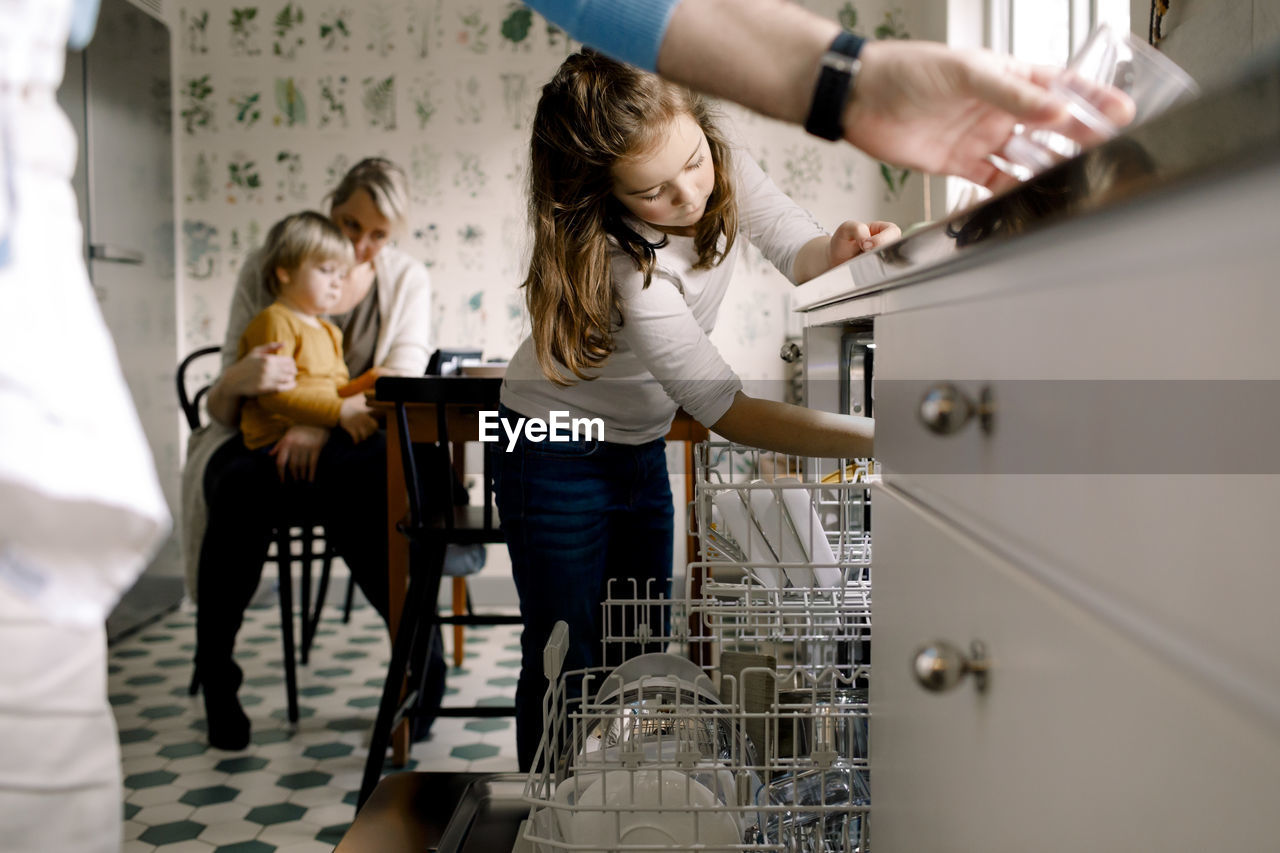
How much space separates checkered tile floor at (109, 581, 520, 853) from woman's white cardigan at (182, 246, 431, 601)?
0.30 meters

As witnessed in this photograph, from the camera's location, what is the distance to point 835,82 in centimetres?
60

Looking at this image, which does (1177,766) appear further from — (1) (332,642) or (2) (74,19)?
(1) (332,642)

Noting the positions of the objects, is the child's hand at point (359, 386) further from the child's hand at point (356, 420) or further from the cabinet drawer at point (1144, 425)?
the cabinet drawer at point (1144, 425)

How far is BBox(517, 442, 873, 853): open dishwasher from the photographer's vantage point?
0.72 m

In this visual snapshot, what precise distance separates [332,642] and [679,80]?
2.56 meters

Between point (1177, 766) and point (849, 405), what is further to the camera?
point (849, 405)

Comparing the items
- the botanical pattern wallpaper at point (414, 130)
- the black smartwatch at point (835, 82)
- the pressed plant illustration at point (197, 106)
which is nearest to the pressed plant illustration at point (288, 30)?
the botanical pattern wallpaper at point (414, 130)

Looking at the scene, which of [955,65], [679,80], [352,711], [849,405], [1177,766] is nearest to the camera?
[1177,766]

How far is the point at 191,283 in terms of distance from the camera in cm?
343

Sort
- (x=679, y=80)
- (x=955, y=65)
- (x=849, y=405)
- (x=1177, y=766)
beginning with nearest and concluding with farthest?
1. (x=1177, y=766)
2. (x=955, y=65)
3. (x=679, y=80)
4. (x=849, y=405)

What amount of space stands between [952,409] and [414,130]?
3.18 meters

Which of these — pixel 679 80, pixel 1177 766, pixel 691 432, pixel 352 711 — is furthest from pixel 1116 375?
pixel 352 711

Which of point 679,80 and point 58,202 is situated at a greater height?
point 679,80

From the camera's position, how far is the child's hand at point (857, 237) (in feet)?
3.62
